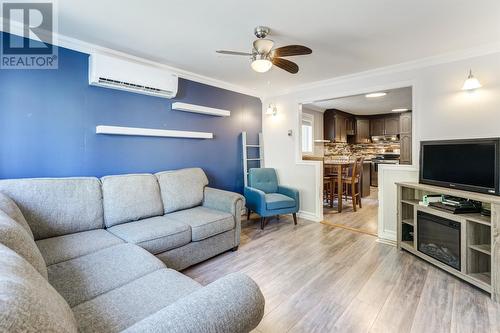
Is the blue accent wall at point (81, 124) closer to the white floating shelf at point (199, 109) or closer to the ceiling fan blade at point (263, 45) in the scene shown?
the white floating shelf at point (199, 109)

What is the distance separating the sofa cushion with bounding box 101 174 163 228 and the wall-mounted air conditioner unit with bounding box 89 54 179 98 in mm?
1037

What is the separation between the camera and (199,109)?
348 centimetres

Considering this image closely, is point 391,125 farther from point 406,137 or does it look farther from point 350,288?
point 350,288

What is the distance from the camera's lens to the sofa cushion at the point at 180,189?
2.84m

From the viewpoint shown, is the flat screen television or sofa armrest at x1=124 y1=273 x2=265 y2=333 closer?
sofa armrest at x1=124 y1=273 x2=265 y2=333

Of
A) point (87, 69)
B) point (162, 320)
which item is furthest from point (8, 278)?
point (87, 69)

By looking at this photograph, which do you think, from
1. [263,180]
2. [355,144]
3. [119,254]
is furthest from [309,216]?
[355,144]

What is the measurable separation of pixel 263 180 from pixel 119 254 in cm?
276

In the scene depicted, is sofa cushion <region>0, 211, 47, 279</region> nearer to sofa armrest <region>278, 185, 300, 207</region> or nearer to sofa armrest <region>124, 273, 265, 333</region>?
sofa armrest <region>124, 273, 265, 333</region>

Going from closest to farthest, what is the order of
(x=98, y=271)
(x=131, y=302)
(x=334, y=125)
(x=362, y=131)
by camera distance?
(x=131, y=302) → (x=98, y=271) → (x=334, y=125) → (x=362, y=131)

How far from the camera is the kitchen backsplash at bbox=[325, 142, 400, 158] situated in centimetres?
726

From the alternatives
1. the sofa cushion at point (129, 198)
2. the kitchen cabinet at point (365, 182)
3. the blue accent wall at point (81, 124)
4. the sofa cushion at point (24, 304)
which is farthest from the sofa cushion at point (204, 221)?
the kitchen cabinet at point (365, 182)

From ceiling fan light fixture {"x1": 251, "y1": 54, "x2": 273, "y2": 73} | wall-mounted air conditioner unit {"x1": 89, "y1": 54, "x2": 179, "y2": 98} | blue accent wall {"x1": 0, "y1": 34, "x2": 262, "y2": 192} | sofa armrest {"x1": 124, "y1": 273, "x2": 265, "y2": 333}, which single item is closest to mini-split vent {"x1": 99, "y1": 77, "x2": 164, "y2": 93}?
wall-mounted air conditioner unit {"x1": 89, "y1": 54, "x2": 179, "y2": 98}

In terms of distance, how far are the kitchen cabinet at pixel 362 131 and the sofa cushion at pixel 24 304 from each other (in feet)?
25.3
